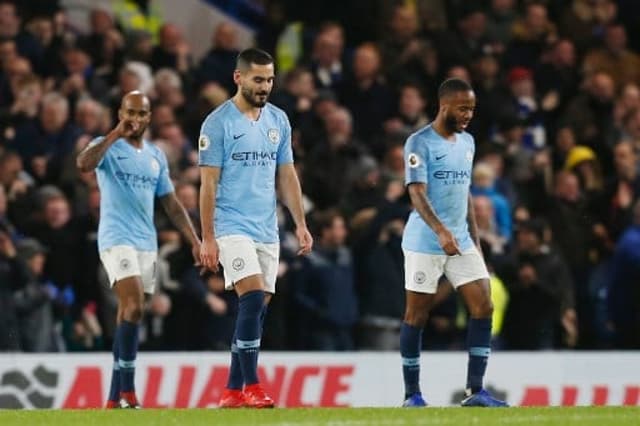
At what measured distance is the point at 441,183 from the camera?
527 inches

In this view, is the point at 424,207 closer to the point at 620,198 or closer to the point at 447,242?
the point at 447,242

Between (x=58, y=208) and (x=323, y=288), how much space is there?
246 centimetres

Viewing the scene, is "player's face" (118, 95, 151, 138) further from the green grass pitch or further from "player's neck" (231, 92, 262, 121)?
the green grass pitch

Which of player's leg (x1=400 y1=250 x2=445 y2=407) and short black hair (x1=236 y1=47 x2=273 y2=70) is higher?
short black hair (x1=236 y1=47 x2=273 y2=70)

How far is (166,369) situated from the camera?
55.0 feet

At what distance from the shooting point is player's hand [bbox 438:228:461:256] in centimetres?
1302

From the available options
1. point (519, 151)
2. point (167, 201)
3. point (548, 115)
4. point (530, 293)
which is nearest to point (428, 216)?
point (167, 201)

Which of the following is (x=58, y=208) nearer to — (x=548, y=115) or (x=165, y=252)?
(x=165, y=252)

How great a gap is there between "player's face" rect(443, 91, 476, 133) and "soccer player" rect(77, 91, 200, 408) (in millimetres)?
1989

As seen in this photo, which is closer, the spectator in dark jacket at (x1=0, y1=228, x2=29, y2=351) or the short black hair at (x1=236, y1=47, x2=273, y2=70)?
the short black hair at (x1=236, y1=47, x2=273, y2=70)

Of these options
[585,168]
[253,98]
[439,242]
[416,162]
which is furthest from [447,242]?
[585,168]

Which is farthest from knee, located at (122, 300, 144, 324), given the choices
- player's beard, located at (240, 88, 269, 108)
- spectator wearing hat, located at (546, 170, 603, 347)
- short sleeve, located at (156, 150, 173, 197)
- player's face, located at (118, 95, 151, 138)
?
spectator wearing hat, located at (546, 170, 603, 347)

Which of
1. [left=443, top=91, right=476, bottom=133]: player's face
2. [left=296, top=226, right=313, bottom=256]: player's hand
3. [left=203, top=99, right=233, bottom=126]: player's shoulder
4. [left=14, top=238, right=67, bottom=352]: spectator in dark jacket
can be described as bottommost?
[left=14, top=238, right=67, bottom=352]: spectator in dark jacket

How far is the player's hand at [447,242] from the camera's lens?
13.0m
